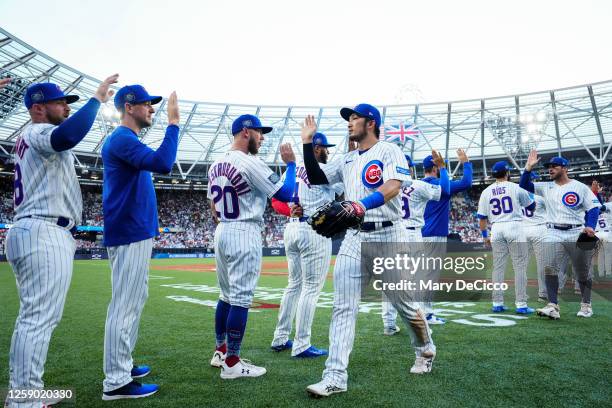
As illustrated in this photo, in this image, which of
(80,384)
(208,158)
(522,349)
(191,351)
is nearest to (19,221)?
(80,384)

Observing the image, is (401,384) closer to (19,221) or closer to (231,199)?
(231,199)

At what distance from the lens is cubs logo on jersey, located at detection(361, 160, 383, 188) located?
10.3ft

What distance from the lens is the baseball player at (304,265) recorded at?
4.02m

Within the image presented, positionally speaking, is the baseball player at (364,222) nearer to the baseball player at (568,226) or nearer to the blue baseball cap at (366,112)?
the blue baseball cap at (366,112)

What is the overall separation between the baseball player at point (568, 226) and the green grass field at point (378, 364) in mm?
542

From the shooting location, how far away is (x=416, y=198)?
551 cm

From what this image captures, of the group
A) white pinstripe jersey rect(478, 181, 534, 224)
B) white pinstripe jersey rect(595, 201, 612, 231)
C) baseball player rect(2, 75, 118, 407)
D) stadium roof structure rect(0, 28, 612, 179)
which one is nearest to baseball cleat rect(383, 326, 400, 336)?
white pinstripe jersey rect(478, 181, 534, 224)

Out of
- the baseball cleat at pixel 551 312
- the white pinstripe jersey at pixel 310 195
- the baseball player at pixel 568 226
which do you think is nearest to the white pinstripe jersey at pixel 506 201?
the baseball player at pixel 568 226

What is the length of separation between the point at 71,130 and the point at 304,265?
2.53m

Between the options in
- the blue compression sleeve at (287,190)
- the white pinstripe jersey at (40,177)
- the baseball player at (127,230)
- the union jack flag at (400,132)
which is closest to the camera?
the white pinstripe jersey at (40,177)

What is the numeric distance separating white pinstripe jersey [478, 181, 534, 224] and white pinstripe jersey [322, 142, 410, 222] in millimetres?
4022

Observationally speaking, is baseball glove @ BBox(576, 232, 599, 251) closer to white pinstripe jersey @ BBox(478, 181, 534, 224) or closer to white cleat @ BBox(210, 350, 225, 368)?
white pinstripe jersey @ BBox(478, 181, 534, 224)

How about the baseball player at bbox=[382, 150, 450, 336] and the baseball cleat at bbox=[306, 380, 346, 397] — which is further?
the baseball player at bbox=[382, 150, 450, 336]

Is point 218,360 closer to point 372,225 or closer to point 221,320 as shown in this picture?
point 221,320
